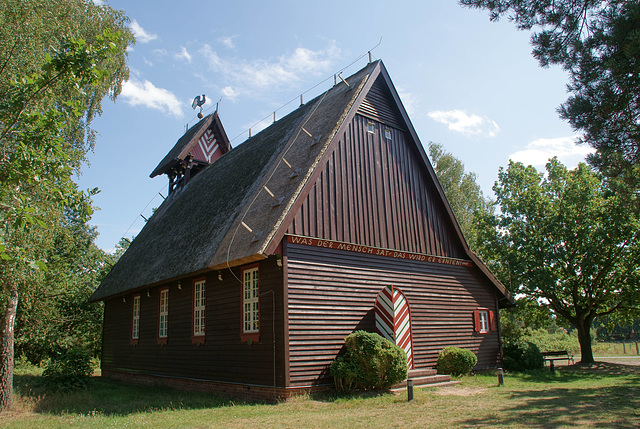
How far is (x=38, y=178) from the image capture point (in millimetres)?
8414

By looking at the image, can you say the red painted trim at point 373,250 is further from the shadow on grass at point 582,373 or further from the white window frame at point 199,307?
the shadow on grass at point 582,373

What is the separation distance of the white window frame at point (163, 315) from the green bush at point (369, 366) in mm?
7887

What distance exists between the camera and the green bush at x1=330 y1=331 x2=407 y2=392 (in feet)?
39.9

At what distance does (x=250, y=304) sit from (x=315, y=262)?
7.07 ft

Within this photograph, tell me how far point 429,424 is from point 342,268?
585cm

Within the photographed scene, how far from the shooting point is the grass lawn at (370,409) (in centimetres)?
893

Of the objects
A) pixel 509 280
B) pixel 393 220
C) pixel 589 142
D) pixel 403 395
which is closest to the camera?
pixel 589 142

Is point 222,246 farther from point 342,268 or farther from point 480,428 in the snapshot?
point 480,428

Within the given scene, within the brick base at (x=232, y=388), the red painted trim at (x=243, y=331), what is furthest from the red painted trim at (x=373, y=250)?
the brick base at (x=232, y=388)

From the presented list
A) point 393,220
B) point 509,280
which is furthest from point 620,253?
point 393,220

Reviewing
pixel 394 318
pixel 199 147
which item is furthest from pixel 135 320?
pixel 394 318

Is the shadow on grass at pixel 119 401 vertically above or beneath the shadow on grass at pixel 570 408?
A: beneath

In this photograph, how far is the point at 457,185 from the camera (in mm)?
38781

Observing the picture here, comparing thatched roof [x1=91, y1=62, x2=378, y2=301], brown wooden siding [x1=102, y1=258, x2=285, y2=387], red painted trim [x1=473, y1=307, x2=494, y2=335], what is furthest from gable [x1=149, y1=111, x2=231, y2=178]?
red painted trim [x1=473, y1=307, x2=494, y2=335]
